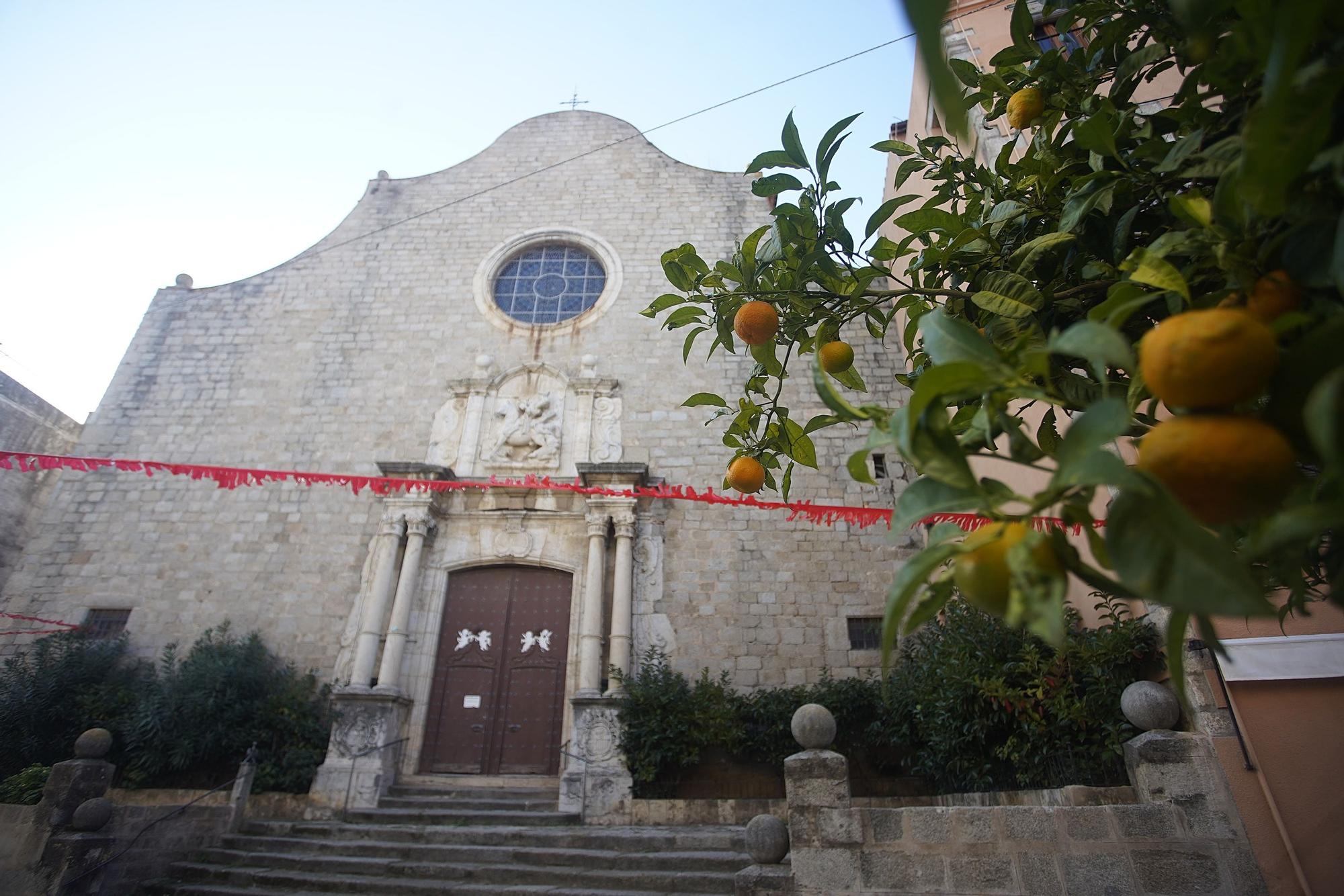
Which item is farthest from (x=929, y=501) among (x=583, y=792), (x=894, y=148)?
(x=583, y=792)

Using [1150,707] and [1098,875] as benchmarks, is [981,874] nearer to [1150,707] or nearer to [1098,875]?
[1098,875]

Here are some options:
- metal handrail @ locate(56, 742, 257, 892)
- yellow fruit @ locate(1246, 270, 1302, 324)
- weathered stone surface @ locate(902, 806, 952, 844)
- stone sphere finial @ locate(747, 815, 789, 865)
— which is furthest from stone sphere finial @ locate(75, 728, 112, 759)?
yellow fruit @ locate(1246, 270, 1302, 324)

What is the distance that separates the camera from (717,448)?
8.18m

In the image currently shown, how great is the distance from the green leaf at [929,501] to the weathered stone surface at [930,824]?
9.64 feet

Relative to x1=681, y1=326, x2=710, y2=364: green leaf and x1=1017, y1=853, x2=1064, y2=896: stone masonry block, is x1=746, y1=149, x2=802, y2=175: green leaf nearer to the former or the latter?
x1=681, y1=326, x2=710, y2=364: green leaf

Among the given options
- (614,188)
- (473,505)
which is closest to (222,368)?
(473,505)

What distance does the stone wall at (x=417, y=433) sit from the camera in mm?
7402

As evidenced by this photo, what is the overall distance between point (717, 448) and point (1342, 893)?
20.0 ft

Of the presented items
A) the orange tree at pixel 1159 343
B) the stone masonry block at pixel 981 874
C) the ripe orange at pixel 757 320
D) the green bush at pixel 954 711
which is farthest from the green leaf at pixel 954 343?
the stone masonry block at pixel 981 874

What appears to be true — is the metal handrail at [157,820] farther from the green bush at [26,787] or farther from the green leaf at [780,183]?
the green leaf at [780,183]

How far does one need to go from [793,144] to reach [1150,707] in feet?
10.9

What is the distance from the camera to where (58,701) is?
21.5 feet

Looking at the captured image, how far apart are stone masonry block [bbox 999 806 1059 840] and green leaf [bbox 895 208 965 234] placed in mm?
2734

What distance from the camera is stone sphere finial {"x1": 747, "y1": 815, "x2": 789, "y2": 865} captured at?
3.59 m
